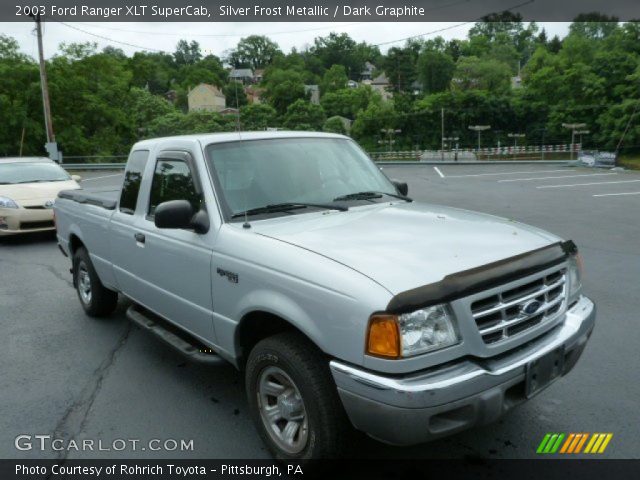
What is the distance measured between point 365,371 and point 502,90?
7096 centimetres

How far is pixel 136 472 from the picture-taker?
311 centimetres

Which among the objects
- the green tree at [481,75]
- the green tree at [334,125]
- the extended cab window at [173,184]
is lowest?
the extended cab window at [173,184]

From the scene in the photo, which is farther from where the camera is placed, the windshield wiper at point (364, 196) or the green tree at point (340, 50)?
the green tree at point (340, 50)

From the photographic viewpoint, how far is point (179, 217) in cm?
329

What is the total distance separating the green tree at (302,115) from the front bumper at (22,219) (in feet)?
147

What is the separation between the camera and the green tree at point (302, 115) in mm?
54688

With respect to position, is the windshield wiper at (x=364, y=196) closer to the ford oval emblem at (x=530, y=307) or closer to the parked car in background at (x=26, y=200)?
the ford oval emblem at (x=530, y=307)

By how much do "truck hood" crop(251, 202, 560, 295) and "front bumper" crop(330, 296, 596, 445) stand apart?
16.6 inches

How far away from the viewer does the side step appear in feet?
11.7

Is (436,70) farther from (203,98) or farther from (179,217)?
(179,217)

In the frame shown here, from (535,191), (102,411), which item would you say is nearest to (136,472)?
(102,411)

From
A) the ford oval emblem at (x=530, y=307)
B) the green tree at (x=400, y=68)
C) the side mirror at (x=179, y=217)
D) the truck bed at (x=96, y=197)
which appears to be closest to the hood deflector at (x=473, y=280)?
the ford oval emblem at (x=530, y=307)

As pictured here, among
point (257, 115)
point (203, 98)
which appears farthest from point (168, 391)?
point (203, 98)

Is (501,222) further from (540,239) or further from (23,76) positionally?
(23,76)
